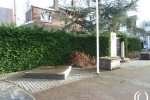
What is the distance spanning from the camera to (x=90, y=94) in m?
9.95

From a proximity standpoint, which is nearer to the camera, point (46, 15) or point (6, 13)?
point (46, 15)

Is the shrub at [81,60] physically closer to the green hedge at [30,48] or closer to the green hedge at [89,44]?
the green hedge at [30,48]

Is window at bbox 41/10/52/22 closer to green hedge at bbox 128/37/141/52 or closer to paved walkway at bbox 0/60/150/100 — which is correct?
green hedge at bbox 128/37/141/52

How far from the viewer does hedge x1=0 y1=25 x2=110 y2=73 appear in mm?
14945

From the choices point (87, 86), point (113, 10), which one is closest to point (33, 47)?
point (87, 86)

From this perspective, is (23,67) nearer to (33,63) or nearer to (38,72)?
(33,63)

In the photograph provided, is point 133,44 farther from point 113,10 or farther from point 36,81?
point 36,81

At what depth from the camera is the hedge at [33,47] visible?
14.9 metres

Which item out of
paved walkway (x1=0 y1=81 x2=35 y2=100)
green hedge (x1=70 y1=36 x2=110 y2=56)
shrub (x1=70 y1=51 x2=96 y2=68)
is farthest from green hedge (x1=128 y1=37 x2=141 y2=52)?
paved walkway (x1=0 y1=81 x2=35 y2=100)

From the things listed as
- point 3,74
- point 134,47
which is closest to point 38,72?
point 3,74

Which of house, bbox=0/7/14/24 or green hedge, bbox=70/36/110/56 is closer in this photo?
green hedge, bbox=70/36/110/56

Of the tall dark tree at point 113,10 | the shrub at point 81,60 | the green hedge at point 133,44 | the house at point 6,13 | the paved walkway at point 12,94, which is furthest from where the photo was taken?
the house at point 6,13

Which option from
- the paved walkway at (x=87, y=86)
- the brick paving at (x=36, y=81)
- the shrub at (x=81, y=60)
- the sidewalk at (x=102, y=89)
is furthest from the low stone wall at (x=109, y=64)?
the sidewalk at (x=102, y=89)

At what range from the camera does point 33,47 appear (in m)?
16.1
